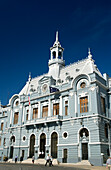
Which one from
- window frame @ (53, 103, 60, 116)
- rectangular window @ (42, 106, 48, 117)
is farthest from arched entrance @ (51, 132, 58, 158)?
rectangular window @ (42, 106, 48, 117)

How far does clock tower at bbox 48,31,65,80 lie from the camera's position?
161 feet

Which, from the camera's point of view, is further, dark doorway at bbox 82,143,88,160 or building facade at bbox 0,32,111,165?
building facade at bbox 0,32,111,165

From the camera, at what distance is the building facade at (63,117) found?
3431cm

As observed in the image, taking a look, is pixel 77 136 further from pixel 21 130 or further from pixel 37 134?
pixel 21 130

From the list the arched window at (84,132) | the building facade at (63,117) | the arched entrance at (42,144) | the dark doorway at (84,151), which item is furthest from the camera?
the arched entrance at (42,144)

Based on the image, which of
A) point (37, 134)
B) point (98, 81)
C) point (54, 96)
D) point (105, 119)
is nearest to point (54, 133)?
point (37, 134)

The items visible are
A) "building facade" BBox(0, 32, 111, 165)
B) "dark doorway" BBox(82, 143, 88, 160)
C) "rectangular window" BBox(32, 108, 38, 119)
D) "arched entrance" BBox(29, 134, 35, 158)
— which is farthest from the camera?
"rectangular window" BBox(32, 108, 38, 119)

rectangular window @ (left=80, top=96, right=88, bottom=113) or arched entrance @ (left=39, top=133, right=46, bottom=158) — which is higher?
rectangular window @ (left=80, top=96, right=88, bottom=113)

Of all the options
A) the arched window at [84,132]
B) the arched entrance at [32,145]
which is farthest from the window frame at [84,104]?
the arched entrance at [32,145]

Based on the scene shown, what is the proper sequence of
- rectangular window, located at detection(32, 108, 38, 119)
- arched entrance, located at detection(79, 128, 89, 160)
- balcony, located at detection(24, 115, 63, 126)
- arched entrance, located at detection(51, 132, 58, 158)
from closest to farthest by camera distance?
A: 1. arched entrance, located at detection(79, 128, 89, 160)
2. arched entrance, located at detection(51, 132, 58, 158)
3. balcony, located at detection(24, 115, 63, 126)
4. rectangular window, located at detection(32, 108, 38, 119)

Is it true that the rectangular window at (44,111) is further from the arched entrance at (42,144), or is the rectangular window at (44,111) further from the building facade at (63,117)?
the arched entrance at (42,144)

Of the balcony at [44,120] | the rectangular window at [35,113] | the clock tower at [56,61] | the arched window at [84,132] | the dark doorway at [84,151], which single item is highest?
the clock tower at [56,61]

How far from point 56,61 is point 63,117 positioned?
56.8ft

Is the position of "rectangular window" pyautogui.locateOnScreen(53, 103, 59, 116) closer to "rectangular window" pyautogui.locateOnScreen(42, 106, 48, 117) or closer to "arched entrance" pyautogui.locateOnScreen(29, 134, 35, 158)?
"rectangular window" pyautogui.locateOnScreen(42, 106, 48, 117)
